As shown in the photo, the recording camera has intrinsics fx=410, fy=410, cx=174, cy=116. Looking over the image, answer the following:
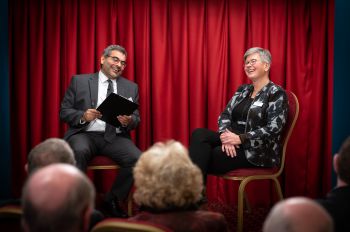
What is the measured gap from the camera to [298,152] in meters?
3.79

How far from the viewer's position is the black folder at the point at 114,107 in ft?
9.62

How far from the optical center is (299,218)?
3.15ft

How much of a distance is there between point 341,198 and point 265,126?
160 centimetres

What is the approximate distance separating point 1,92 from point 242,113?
2068 millimetres

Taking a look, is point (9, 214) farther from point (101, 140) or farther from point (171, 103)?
point (171, 103)

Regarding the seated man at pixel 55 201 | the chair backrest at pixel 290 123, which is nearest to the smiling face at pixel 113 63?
the chair backrest at pixel 290 123

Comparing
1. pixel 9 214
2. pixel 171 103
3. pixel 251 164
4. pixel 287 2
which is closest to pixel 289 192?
pixel 251 164

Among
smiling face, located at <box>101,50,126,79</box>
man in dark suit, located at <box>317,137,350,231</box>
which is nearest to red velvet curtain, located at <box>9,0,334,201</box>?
smiling face, located at <box>101,50,126,79</box>

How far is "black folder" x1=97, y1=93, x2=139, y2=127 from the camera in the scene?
2.93m

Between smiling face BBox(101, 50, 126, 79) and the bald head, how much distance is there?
2614mm

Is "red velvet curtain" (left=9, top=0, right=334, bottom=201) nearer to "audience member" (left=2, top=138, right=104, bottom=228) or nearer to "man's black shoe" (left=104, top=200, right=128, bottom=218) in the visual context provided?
"man's black shoe" (left=104, top=200, right=128, bottom=218)

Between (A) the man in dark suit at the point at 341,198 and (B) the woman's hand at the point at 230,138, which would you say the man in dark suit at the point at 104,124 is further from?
(A) the man in dark suit at the point at 341,198

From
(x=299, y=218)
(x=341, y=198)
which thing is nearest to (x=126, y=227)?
(x=299, y=218)

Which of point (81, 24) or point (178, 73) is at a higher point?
point (81, 24)
